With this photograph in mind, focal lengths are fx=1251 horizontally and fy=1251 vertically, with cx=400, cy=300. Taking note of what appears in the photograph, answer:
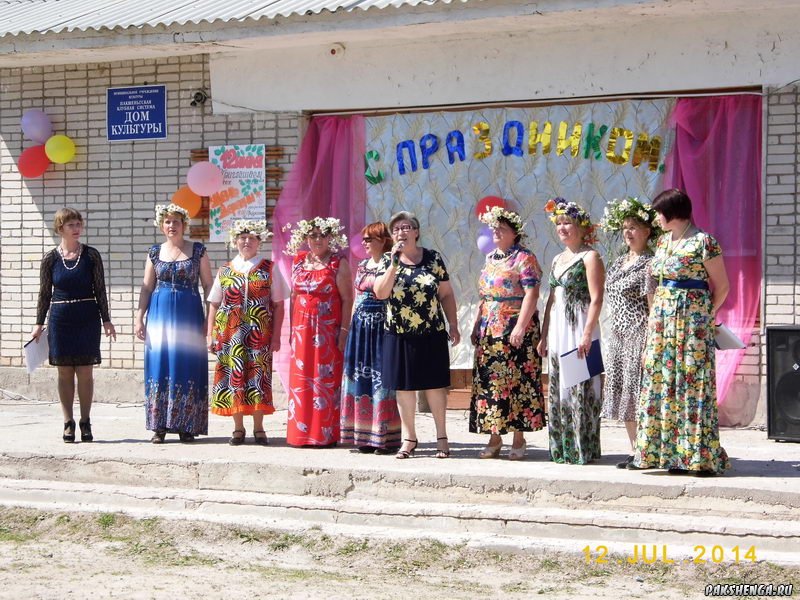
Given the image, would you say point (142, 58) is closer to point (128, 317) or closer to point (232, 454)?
point (128, 317)

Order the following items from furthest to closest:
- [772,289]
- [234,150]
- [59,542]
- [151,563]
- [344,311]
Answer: [234,150], [772,289], [344,311], [59,542], [151,563]

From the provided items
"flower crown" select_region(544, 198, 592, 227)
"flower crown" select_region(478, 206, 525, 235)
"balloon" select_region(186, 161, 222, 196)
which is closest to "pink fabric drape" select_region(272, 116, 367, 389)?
"balloon" select_region(186, 161, 222, 196)

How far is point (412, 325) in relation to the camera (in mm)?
8086

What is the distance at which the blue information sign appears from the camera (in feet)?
38.7

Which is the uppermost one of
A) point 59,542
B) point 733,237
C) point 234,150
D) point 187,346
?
point 234,150

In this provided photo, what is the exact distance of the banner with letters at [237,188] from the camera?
11406 millimetres

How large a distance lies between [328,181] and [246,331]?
2780mm

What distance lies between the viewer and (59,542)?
724 cm

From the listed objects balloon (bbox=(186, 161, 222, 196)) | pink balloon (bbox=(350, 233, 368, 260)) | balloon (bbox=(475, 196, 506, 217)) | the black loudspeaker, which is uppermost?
balloon (bbox=(186, 161, 222, 196))

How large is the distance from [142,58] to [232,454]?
489 cm

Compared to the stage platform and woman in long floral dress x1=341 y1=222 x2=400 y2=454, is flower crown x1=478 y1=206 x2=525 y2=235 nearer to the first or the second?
woman in long floral dress x1=341 y1=222 x2=400 y2=454

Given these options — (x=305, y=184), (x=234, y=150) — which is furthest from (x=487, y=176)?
(x=234, y=150)

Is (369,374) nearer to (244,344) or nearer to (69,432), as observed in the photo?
(244,344)

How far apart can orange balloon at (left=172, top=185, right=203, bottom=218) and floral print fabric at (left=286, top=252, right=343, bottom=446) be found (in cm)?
302
